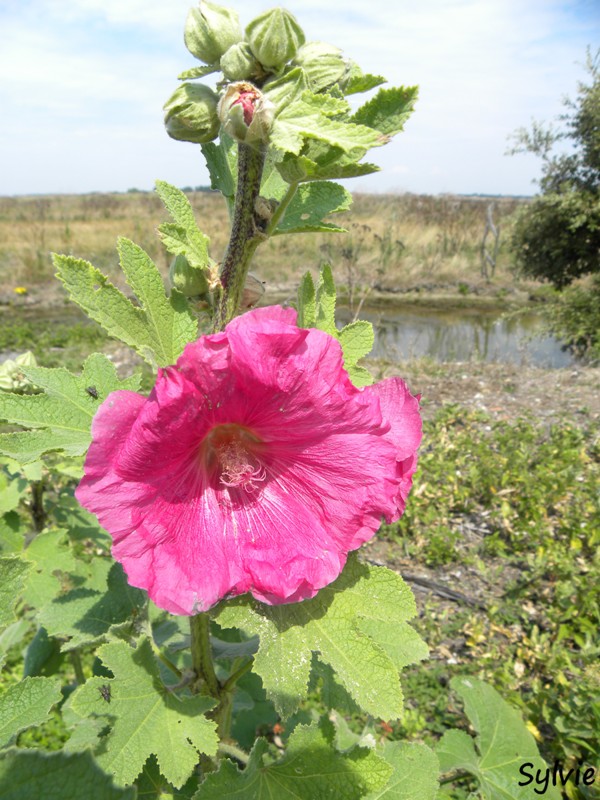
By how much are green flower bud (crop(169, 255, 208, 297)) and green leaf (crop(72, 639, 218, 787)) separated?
28.0 inches

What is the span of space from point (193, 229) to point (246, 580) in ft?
2.07

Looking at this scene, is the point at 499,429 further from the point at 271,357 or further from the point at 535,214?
the point at 535,214

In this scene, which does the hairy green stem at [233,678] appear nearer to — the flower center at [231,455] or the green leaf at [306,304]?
the flower center at [231,455]

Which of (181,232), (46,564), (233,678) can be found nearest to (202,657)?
(233,678)

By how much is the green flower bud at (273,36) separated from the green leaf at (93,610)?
4.17 ft

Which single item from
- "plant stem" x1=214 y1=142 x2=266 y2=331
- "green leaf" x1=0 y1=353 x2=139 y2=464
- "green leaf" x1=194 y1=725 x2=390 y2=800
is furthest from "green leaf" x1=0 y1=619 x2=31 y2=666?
"plant stem" x1=214 y1=142 x2=266 y2=331

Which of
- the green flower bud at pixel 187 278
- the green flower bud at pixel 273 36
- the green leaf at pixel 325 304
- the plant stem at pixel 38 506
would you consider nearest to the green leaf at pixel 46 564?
the plant stem at pixel 38 506

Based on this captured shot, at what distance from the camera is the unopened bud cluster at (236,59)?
1.01 m

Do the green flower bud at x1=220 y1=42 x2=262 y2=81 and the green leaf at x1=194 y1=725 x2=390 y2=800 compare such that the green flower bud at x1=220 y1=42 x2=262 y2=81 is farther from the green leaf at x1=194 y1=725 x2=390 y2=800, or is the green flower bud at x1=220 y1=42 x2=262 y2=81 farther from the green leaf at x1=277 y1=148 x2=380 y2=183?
the green leaf at x1=194 y1=725 x2=390 y2=800

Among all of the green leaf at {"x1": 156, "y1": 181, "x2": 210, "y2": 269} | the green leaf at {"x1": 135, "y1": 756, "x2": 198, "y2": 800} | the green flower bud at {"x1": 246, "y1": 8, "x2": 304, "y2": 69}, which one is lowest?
the green leaf at {"x1": 135, "y1": 756, "x2": 198, "y2": 800}

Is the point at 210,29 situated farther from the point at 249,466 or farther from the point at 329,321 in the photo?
the point at 249,466

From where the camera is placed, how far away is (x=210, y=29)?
1055 millimetres

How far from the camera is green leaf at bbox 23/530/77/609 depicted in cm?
226

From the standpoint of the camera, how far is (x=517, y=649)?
355cm
